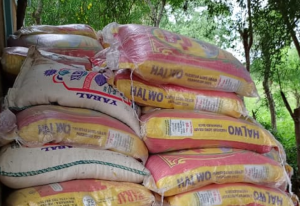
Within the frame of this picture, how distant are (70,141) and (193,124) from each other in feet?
1.97

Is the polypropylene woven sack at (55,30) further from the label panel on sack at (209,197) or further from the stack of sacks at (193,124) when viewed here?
the label panel on sack at (209,197)

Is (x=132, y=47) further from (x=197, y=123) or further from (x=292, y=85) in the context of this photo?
(x=292, y=85)

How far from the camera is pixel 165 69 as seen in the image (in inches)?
69.7

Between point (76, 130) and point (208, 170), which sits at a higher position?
point (76, 130)

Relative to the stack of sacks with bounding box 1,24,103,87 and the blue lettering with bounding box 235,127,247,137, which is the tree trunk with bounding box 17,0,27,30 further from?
the blue lettering with bounding box 235,127,247,137

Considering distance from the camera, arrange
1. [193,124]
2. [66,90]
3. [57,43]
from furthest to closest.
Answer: [57,43] → [193,124] → [66,90]

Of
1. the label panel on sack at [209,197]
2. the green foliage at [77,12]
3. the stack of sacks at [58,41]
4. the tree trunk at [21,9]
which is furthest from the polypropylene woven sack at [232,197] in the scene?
the green foliage at [77,12]

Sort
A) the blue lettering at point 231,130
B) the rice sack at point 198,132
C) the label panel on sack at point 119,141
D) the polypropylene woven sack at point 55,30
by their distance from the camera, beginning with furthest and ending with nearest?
1. the polypropylene woven sack at point 55,30
2. the blue lettering at point 231,130
3. the rice sack at point 198,132
4. the label panel on sack at point 119,141

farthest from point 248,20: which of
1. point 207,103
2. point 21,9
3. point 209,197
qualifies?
point 209,197

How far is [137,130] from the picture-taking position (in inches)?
68.8

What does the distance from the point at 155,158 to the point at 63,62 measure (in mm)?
710

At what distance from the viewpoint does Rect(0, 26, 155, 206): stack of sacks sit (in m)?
1.41

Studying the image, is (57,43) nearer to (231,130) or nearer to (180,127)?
(180,127)

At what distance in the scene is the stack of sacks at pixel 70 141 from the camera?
1.41m
